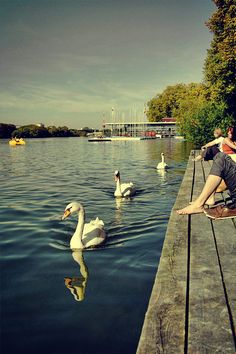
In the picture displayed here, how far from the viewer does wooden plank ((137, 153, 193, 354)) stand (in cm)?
272

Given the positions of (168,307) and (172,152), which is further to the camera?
(172,152)

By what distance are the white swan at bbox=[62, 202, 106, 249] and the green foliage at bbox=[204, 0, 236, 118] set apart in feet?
65.1

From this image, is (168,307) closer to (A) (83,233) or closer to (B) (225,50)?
(A) (83,233)

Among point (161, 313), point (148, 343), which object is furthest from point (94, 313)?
point (148, 343)

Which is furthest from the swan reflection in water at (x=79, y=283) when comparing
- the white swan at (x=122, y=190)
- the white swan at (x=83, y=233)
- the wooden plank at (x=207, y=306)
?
the white swan at (x=122, y=190)

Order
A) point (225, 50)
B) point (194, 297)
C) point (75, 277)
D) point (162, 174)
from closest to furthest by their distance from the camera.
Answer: point (194, 297), point (75, 277), point (162, 174), point (225, 50)

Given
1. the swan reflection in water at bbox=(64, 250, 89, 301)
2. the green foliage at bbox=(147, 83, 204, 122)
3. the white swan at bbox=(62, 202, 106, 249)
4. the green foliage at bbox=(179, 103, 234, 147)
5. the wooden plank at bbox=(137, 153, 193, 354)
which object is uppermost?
the green foliage at bbox=(147, 83, 204, 122)

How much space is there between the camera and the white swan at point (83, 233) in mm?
7699

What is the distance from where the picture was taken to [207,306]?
3.21 metres

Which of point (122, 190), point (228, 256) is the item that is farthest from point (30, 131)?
point (228, 256)

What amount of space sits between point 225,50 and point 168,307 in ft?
79.6

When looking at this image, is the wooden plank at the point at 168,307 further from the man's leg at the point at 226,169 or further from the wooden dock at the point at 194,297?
the man's leg at the point at 226,169

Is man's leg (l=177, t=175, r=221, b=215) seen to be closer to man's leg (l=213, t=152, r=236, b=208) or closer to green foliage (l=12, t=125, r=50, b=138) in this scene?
man's leg (l=213, t=152, r=236, b=208)

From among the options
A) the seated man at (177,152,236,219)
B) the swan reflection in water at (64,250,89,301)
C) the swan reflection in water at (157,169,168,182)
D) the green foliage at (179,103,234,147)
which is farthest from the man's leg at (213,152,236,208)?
the green foliage at (179,103,234,147)
